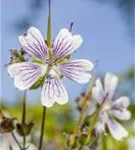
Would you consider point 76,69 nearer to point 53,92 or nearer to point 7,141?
point 53,92

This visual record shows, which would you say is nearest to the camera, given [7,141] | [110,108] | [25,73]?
[25,73]

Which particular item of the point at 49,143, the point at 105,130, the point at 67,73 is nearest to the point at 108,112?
the point at 105,130

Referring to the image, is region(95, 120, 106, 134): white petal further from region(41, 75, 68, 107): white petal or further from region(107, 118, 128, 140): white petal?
region(41, 75, 68, 107): white petal

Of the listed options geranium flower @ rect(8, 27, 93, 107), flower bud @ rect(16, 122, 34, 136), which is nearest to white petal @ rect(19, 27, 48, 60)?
geranium flower @ rect(8, 27, 93, 107)

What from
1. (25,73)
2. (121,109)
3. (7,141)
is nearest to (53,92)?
(25,73)

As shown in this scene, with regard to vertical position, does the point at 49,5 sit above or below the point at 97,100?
above

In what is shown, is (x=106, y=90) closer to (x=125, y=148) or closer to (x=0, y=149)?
(x=0, y=149)

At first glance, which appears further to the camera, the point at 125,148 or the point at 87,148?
the point at 125,148

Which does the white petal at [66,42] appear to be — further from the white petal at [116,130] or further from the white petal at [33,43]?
the white petal at [116,130]
